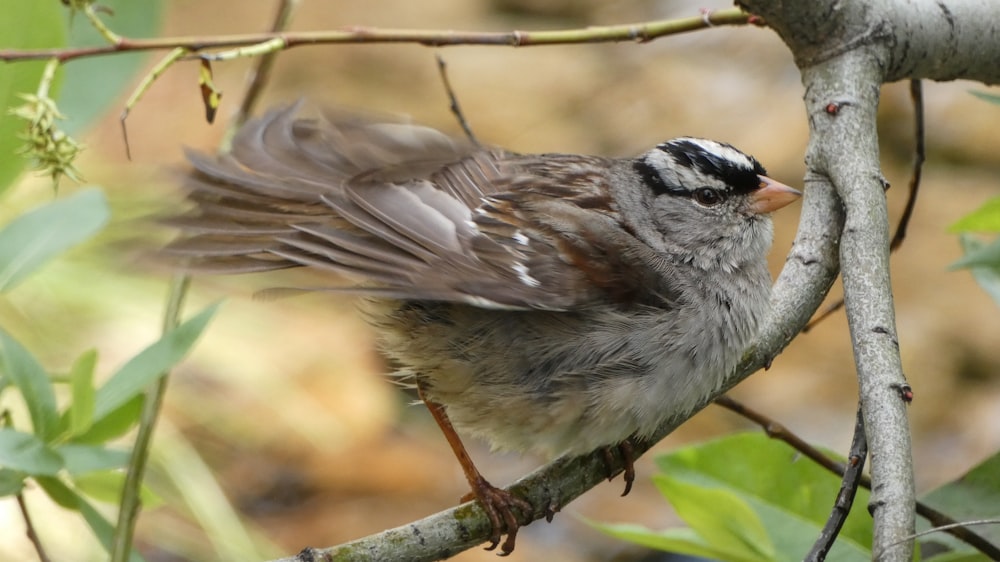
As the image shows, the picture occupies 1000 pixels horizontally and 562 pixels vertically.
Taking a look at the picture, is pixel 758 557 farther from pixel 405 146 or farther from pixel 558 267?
pixel 405 146

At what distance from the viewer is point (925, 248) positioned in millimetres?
5527

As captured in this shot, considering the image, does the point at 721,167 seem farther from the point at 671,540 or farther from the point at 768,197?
the point at 671,540

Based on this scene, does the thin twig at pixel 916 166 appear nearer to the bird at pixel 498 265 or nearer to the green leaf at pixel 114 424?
the bird at pixel 498 265

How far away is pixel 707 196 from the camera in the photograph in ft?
6.91

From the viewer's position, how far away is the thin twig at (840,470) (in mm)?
1428

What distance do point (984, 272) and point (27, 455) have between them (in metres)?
1.37

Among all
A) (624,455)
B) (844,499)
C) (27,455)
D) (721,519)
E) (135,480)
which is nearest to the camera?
(844,499)

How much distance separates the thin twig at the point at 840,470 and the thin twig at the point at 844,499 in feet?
0.19

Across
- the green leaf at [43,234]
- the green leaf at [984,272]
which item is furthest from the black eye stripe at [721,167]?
the green leaf at [43,234]

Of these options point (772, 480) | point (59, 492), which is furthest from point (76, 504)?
point (772, 480)

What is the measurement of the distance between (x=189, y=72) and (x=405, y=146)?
5.49 m

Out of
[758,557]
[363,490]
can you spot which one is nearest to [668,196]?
[758,557]

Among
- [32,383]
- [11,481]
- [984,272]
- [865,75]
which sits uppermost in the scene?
[865,75]

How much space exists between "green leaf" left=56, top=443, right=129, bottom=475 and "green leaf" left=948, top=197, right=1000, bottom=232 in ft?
3.98
